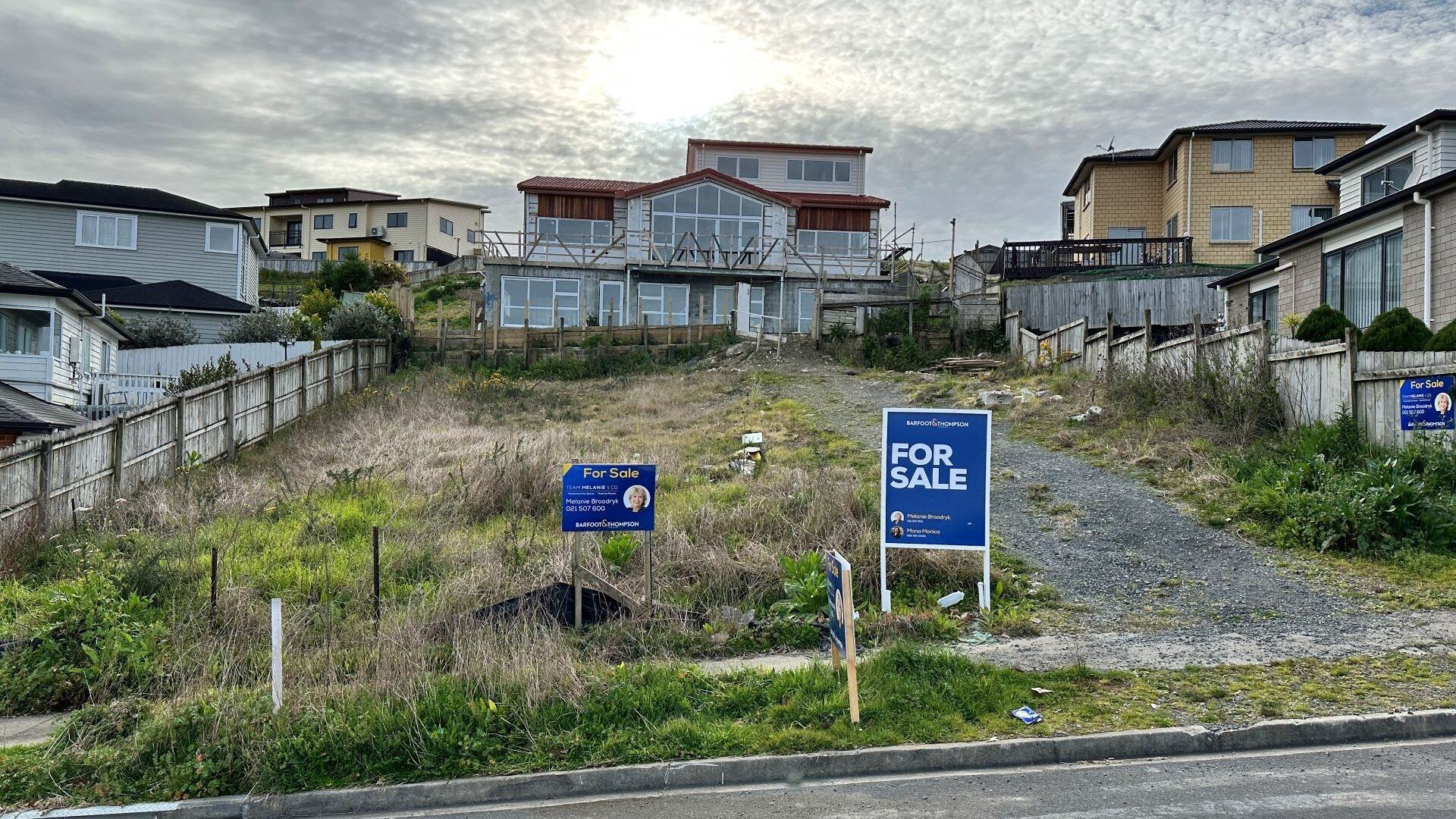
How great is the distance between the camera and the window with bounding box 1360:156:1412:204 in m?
23.9

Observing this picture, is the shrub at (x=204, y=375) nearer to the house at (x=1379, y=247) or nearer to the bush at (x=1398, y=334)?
the bush at (x=1398, y=334)

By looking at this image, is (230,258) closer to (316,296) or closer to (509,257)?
(316,296)

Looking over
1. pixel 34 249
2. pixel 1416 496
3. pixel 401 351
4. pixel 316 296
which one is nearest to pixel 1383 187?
pixel 1416 496

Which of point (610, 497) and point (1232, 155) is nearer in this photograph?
point (610, 497)

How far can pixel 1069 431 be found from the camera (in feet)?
60.1

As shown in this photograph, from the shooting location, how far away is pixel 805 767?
6.73m

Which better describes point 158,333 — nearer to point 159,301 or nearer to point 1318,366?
point 159,301

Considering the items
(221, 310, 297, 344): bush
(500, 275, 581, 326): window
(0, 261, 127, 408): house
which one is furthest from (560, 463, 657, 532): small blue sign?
(500, 275, 581, 326): window

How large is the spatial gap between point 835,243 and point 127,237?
27.0 meters

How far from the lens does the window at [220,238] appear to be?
38.6 metres

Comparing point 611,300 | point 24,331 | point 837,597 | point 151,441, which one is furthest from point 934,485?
point 611,300

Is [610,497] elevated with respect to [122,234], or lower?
lower

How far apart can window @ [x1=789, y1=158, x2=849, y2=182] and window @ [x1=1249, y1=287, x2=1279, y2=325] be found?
23918 millimetres

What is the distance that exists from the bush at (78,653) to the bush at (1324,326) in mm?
17498
